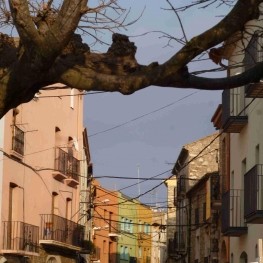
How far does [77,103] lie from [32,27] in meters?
32.7

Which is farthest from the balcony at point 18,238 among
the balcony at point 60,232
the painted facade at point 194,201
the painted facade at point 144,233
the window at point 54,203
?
the painted facade at point 144,233

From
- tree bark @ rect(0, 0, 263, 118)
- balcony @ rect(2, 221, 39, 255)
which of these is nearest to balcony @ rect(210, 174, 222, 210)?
balcony @ rect(2, 221, 39, 255)

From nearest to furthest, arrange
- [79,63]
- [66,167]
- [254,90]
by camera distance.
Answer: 1. [79,63]
2. [254,90]
3. [66,167]

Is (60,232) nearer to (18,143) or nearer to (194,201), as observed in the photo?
(18,143)

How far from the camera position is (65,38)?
822 centimetres

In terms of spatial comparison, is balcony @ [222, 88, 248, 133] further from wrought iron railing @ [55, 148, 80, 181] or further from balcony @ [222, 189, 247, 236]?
wrought iron railing @ [55, 148, 80, 181]

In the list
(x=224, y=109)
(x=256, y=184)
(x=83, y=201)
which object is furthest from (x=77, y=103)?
(x=256, y=184)

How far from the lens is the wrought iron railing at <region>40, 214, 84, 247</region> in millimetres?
34481

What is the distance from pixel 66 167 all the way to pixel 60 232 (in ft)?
8.59

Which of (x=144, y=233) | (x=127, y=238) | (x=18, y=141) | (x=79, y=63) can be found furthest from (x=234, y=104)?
(x=144, y=233)

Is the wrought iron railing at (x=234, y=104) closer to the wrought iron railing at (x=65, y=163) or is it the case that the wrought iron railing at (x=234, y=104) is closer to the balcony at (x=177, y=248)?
the wrought iron railing at (x=65, y=163)

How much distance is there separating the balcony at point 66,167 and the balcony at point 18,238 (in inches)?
152

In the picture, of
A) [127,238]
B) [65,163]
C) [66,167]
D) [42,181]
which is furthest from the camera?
[127,238]

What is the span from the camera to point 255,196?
19.5 meters
